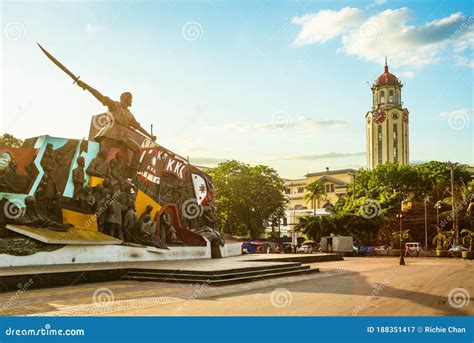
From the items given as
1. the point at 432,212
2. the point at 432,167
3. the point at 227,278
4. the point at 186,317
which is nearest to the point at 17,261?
the point at 227,278

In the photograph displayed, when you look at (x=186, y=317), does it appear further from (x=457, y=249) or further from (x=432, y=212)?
(x=432, y=212)

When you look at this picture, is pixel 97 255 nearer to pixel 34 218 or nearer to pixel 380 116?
pixel 34 218

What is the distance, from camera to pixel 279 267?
2181 cm

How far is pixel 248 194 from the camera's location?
193 ft

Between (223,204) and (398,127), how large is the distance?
5655 centimetres

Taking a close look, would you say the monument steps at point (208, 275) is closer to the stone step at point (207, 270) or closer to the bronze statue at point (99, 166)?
the stone step at point (207, 270)

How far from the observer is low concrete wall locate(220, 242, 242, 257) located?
31366 mm

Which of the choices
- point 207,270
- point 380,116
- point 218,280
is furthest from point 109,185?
point 380,116

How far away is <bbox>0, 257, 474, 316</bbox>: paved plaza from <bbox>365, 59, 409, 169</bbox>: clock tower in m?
86.2

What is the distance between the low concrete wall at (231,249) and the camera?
3137cm

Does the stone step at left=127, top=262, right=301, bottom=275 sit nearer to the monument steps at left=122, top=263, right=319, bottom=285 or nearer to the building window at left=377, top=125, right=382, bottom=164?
the monument steps at left=122, top=263, right=319, bottom=285

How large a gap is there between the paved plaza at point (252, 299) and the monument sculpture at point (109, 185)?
5.31m

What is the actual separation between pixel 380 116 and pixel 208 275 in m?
90.0

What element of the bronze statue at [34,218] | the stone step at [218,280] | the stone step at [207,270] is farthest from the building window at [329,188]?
the bronze statue at [34,218]
